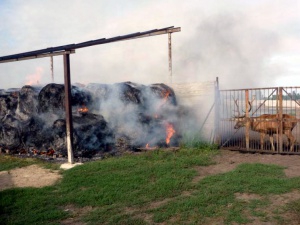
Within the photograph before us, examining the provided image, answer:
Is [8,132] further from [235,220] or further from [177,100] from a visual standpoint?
[235,220]

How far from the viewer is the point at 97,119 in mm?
13867

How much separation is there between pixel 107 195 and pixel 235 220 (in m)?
3.21

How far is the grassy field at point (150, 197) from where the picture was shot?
20.0 feet

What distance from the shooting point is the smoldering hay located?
1369cm

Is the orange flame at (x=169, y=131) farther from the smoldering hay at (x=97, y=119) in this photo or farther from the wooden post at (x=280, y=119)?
the wooden post at (x=280, y=119)

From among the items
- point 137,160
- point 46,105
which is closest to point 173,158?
point 137,160

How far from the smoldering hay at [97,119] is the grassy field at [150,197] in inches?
133

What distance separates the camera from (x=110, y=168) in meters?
10.3

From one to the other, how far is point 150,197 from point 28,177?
477 cm

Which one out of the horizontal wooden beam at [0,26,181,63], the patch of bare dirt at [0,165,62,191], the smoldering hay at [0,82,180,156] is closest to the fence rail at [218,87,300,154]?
the smoldering hay at [0,82,180,156]

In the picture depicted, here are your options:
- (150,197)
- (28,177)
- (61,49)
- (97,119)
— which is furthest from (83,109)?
(150,197)

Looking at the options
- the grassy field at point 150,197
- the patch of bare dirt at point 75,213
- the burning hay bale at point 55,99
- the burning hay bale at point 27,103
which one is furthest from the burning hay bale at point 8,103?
the patch of bare dirt at point 75,213

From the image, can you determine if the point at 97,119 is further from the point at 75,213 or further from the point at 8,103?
the point at 75,213

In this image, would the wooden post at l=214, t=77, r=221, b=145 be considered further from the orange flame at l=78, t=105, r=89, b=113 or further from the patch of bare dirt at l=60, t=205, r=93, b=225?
the patch of bare dirt at l=60, t=205, r=93, b=225
